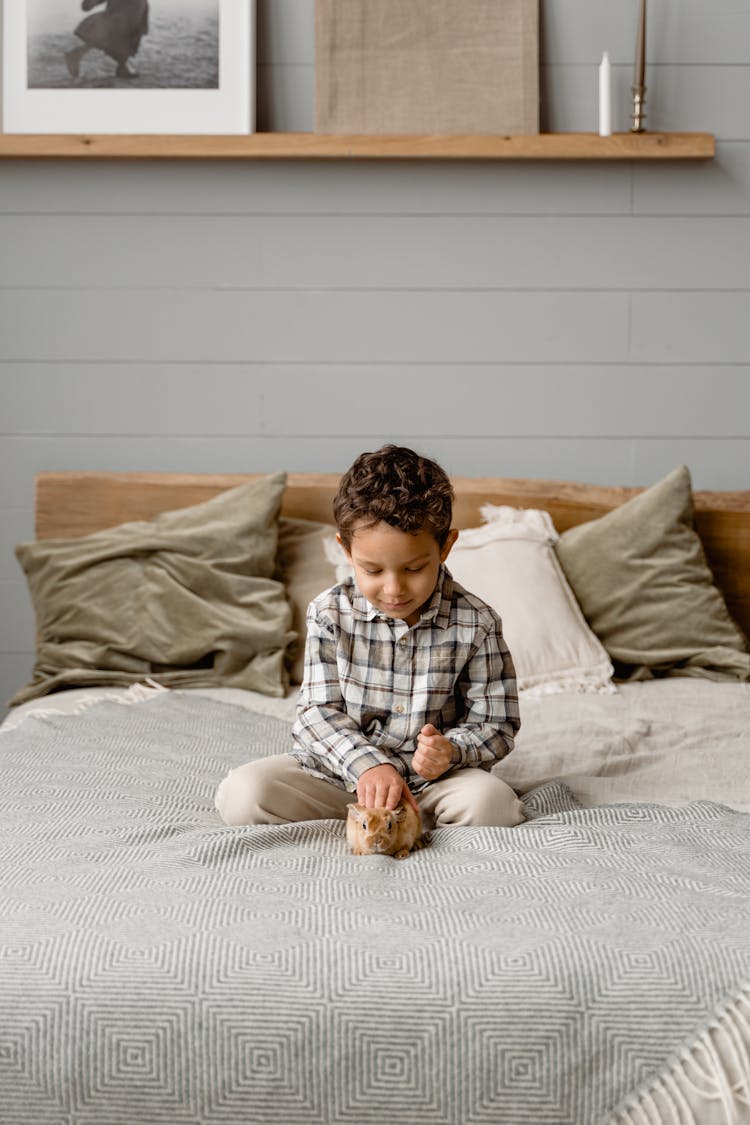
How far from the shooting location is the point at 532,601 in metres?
2.44

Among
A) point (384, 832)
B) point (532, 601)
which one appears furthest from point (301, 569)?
point (384, 832)

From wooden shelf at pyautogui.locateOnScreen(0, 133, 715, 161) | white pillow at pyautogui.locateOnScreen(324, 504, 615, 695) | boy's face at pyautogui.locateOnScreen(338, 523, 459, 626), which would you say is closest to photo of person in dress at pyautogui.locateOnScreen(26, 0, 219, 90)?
wooden shelf at pyautogui.locateOnScreen(0, 133, 715, 161)

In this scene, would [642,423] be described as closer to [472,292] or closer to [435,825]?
[472,292]

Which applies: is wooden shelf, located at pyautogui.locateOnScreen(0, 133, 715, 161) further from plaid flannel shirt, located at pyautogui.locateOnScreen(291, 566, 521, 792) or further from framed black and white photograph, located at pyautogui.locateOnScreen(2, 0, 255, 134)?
plaid flannel shirt, located at pyautogui.locateOnScreen(291, 566, 521, 792)

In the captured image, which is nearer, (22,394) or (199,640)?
(199,640)

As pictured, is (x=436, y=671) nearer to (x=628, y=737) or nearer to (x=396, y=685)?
(x=396, y=685)

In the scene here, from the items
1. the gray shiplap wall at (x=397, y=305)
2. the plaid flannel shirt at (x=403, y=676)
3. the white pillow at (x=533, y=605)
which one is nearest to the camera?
the plaid flannel shirt at (x=403, y=676)

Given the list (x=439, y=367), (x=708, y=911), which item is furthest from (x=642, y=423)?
(x=708, y=911)

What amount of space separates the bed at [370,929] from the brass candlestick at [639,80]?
1223 mm

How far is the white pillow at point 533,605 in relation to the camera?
2373 millimetres

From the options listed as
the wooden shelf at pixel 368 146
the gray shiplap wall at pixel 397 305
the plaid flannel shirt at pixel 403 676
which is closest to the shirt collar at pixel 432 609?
the plaid flannel shirt at pixel 403 676

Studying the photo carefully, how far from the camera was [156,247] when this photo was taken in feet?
9.18

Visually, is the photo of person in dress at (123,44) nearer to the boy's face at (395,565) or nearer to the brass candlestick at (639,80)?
the brass candlestick at (639,80)

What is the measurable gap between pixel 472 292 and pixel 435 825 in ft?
5.12
